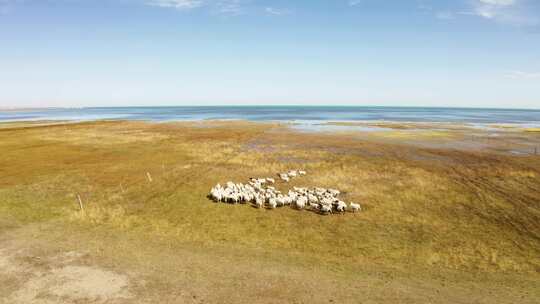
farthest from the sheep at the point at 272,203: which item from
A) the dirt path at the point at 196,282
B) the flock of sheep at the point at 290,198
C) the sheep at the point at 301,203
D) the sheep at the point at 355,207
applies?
the dirt path at the point at 196,282

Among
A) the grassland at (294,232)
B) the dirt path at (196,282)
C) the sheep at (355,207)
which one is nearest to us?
the dirt path at (196,282)

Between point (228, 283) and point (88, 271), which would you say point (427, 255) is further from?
point (88, 271)

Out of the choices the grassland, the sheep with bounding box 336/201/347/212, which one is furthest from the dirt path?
the sheep with bounding box 336/201/347/212

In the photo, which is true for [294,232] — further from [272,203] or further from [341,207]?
[341,207]

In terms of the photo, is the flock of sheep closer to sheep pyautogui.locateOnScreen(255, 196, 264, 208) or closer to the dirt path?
sheep pyautogui.locateOnScreen(255, 196, 264, 208)

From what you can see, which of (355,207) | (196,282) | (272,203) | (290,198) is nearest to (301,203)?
(290,198)

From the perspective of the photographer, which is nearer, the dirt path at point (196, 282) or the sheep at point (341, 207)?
the dirt path at point (196, 282)

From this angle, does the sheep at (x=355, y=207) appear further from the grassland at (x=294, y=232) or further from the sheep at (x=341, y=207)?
the grassland at (x=294, y=232)

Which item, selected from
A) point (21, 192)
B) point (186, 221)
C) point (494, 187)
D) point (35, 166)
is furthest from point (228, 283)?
point (35, 166)

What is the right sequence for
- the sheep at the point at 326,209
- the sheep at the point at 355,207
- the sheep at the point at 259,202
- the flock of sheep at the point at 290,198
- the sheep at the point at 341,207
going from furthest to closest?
the sheep at the point at 259,202
the flock of sheep at the point at 290,198
the sheep at the point at 355,207
the sheep at the point at 341,207
the sheep at the point at 326,209
